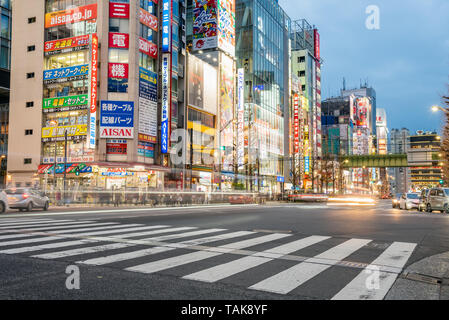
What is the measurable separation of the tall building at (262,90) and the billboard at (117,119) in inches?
1067

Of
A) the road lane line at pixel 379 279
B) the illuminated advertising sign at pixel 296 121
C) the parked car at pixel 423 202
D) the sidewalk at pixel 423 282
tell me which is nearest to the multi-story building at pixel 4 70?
the parked car at pixel 423 202

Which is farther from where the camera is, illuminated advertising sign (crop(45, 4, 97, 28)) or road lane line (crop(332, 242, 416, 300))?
illuminated advertising sign (crop(45, 4, 97, 28))

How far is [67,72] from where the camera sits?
4950 cm

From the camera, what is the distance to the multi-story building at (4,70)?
53438mm

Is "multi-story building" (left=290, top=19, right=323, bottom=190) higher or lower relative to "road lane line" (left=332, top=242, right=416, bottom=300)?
higher

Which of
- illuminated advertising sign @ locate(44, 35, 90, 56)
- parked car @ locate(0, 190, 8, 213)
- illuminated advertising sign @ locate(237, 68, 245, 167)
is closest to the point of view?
parked car @ locate(0, 190, 8, 213)

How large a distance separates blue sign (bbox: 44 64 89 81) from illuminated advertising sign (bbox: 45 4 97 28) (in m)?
6.10

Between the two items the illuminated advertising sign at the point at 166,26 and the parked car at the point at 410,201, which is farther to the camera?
the illuminated advertising sign at the point at 166,26

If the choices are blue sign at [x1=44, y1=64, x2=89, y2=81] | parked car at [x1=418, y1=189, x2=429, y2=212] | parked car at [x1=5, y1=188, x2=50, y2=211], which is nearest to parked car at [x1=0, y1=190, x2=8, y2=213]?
parked car at [x1=5, y1=188, x2=50, y2=211]

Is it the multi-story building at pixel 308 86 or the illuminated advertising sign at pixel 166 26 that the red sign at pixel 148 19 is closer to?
the illuminated advertising sign at pixel 166 26

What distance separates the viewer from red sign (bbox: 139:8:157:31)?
50.1 metres

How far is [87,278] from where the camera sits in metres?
5.82

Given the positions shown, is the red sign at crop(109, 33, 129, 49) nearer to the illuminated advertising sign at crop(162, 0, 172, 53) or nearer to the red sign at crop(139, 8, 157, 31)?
the red sign at crop(139, 8, 157, 31)

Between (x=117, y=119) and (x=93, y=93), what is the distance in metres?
4.01
